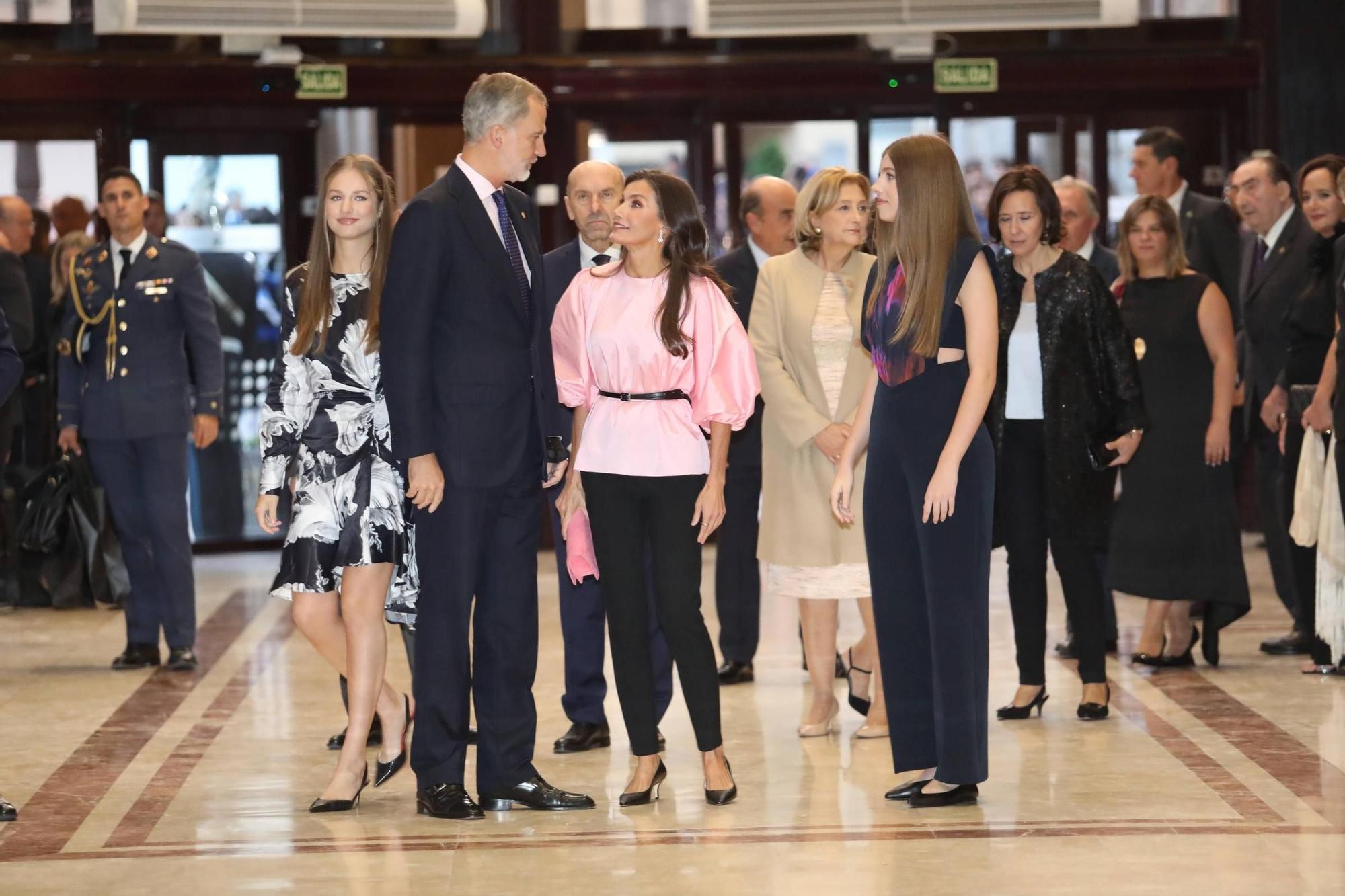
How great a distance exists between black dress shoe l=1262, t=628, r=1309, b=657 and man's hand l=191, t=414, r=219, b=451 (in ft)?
12.2

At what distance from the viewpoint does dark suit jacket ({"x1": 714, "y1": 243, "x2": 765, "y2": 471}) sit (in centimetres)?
615

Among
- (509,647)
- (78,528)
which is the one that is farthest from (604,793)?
(78,528)

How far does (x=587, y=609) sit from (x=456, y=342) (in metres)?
1.26

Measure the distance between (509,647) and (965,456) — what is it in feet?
3.79

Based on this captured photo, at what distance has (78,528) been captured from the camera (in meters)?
6.70

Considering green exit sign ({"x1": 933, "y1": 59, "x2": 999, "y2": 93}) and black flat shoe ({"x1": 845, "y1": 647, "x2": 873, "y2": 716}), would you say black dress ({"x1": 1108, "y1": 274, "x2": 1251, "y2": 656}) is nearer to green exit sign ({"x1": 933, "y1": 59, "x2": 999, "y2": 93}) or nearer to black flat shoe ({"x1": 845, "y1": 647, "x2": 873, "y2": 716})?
black flat shoe ({"x1": 845, "y1": 647, "x2": 873, "y2": 716})

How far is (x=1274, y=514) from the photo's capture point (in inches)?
262

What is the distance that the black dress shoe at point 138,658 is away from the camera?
646 cm

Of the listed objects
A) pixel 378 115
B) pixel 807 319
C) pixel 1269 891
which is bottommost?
pixel 1269 891

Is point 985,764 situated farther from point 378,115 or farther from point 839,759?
point 378,115

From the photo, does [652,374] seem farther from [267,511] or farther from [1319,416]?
[1319,416]

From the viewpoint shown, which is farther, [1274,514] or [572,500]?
[1274,514]

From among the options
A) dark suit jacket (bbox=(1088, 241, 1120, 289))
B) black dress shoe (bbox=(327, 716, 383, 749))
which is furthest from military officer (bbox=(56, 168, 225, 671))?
dark suit jacket (bbox=(1088, 241, 1120, 289))

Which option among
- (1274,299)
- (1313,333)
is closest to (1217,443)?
(1313,333)
